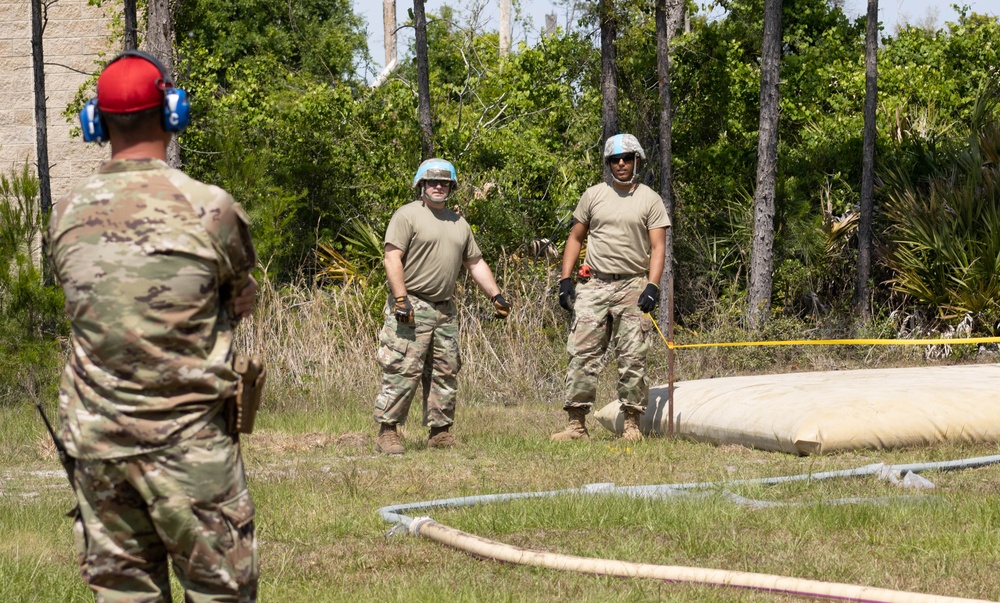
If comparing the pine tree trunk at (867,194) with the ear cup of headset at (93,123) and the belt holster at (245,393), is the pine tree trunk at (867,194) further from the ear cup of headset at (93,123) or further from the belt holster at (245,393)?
the ear cup of headset at (93,123)

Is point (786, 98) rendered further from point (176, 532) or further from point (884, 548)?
point (176, 532)

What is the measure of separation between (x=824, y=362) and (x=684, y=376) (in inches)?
61.5

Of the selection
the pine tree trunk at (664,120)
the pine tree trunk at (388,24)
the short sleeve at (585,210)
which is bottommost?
the short sleeve at (585,210)

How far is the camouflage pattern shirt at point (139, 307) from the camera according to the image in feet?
9.72

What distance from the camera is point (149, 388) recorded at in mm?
2967

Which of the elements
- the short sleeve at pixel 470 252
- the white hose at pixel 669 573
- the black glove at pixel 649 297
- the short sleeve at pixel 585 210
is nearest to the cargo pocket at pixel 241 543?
the white hose at pixel 669 573

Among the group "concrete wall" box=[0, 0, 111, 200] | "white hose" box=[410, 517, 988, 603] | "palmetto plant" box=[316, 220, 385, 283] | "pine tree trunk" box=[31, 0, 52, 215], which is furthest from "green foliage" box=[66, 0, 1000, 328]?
"white hose" box=[410, 517, 988, 603]

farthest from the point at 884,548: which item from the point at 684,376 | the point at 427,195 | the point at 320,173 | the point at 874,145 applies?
the point at 320,173

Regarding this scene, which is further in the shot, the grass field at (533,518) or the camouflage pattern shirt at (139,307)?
the grass field at (533,518)

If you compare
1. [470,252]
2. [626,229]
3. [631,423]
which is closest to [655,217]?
[626,229]

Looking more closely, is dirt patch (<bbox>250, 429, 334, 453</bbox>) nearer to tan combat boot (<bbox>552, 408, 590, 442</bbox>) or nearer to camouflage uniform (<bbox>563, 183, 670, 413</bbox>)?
tan combat boot (<bbox>552, 408, 590, 442</bbox>)

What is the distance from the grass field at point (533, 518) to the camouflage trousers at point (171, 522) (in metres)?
1.47

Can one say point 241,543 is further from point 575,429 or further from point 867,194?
point 867,194

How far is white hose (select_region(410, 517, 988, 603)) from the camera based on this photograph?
409 cm
